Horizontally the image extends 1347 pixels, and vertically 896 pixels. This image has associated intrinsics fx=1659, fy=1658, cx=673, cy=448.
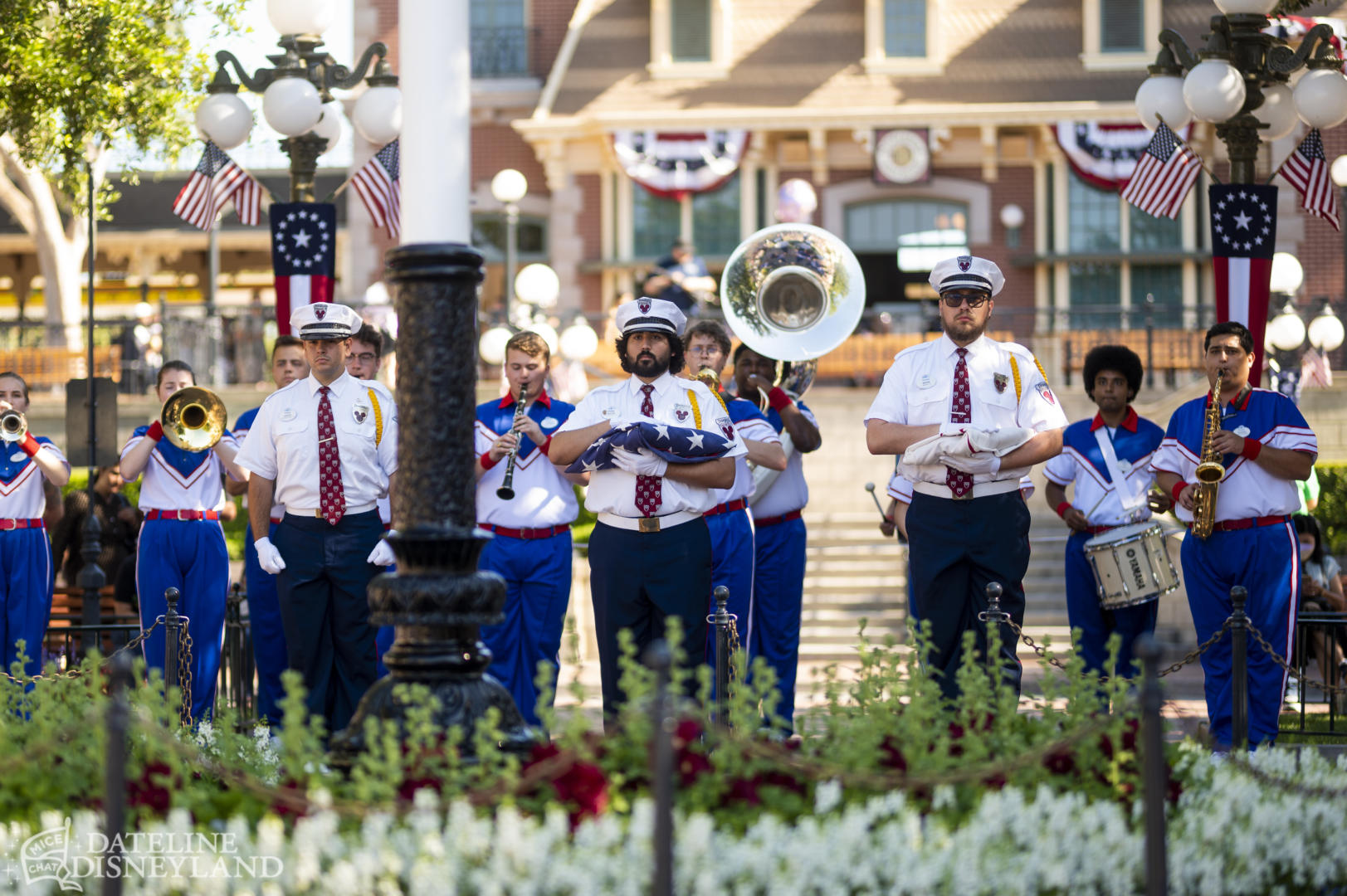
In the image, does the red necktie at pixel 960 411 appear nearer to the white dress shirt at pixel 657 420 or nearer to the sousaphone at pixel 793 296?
the white dress shirt at pixel 657 420

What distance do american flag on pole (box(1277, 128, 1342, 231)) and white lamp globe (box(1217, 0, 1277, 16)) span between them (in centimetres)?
139

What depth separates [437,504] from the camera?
5207 millimetres

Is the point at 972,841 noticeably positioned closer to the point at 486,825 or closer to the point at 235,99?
the point at 486,825

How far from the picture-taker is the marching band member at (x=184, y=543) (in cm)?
941

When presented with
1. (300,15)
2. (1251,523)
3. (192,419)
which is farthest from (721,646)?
(300,15)

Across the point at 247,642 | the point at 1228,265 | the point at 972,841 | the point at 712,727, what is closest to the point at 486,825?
the point at 712,727

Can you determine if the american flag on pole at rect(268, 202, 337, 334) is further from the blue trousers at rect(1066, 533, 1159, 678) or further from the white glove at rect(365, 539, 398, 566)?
the blue trousers at rect(1066, 533, 1159, 678)

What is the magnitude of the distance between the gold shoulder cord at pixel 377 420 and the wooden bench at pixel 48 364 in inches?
578

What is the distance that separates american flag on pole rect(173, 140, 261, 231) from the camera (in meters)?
12.5

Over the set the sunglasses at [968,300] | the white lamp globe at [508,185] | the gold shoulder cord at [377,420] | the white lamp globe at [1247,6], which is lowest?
the gold shoulder cord at [377,420]

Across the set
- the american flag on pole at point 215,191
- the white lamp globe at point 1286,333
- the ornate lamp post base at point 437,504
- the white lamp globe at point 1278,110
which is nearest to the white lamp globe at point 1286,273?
the white lamp globe at point 1286,333

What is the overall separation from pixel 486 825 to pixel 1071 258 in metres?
21.3

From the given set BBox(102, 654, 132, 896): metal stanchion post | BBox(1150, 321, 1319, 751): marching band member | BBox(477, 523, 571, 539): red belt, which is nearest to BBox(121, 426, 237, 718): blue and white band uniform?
BBox(477, 523, 571, 539): red belt

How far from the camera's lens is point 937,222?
24781mm
